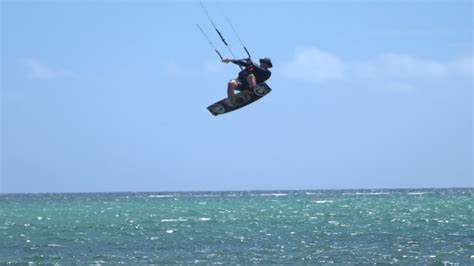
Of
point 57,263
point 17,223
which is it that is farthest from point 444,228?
point 17,223

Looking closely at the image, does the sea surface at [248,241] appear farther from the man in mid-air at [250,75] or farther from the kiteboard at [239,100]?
the man in mid-air at [250,75]

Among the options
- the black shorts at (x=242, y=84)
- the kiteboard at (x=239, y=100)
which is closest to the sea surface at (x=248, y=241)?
the kiteboard at (x=239, y=100)

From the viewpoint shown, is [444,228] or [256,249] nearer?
[256,249]

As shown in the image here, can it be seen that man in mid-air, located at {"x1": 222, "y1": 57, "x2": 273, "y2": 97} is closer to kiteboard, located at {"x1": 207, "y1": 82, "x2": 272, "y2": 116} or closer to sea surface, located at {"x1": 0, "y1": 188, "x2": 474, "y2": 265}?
kiteboard, located at {"x1": 207, "y1": 82, "x2": 272, "y2": 116}

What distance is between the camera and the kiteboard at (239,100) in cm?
2291

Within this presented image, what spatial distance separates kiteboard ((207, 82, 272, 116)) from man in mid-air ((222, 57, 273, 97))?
4.1 inches

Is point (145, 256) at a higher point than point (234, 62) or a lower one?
lower

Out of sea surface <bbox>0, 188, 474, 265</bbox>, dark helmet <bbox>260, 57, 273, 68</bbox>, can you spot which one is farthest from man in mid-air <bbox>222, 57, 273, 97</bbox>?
sea surface <bbox>0, 188, 474, 265</bbox>

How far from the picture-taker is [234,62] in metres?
22.2

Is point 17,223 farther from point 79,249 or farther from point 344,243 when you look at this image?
point 344,243

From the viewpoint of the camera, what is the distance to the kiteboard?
22906mm

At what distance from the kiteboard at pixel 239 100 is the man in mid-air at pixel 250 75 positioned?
104 mm

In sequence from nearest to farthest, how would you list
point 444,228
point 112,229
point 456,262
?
point 456,262, point 444,228, point 112,229

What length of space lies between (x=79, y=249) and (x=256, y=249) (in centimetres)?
558
